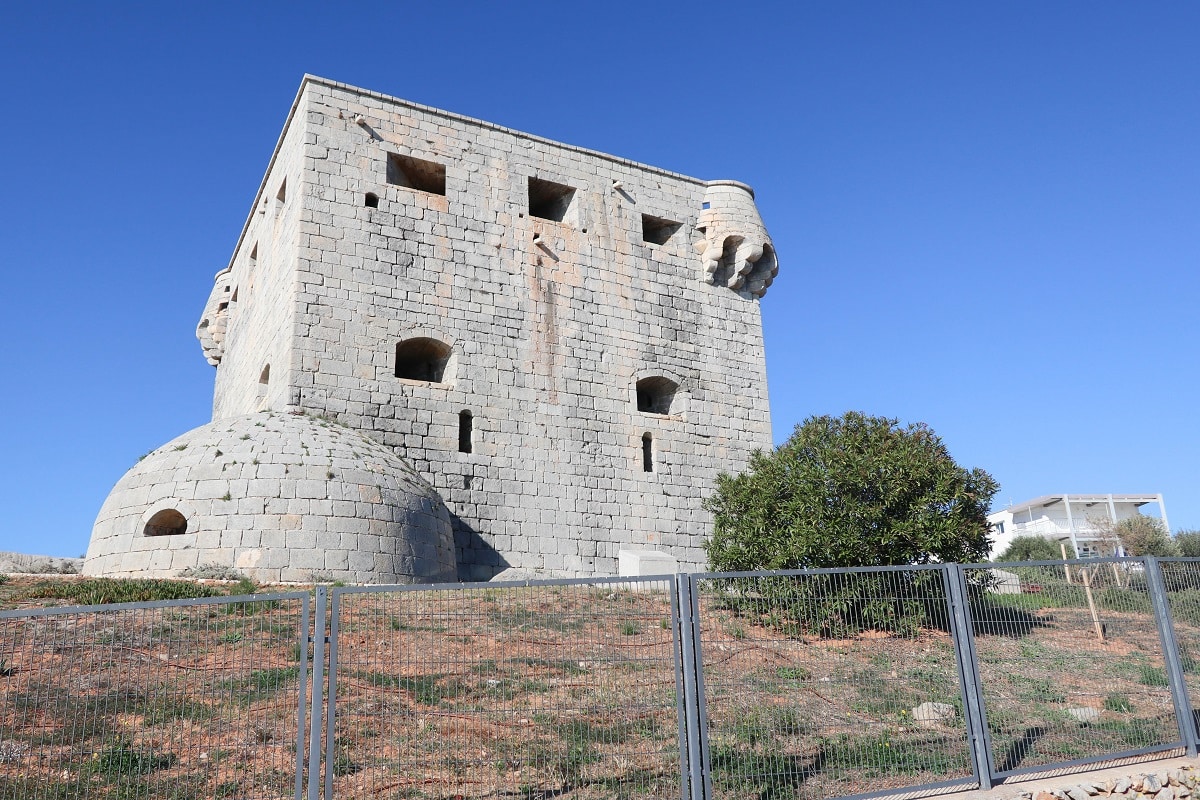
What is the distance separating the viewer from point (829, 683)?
6445 mm

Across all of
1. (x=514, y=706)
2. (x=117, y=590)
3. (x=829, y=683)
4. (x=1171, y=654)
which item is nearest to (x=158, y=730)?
(x=514, y=706)

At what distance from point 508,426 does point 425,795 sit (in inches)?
417

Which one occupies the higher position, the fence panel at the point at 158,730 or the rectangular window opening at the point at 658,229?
the rectangular window opening at the point at 658,229

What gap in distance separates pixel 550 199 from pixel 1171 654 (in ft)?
46.3

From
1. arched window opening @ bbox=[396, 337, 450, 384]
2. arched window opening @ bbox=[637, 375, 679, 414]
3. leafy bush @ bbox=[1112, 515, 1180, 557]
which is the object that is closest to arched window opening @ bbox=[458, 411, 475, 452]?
arched window opening @ bbox=[396, 337, 450, 384]

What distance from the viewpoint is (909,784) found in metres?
6.20

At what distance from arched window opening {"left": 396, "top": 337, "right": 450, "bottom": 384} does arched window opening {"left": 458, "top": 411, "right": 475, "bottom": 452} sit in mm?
821

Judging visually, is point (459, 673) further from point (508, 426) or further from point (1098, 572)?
point (508, 426)

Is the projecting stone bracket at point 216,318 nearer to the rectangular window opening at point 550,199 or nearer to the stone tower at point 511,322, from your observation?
the stone tower at point 511,322

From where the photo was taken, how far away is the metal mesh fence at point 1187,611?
24.7ft

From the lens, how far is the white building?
39.1 metres

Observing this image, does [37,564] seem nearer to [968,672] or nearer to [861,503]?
[861,503]

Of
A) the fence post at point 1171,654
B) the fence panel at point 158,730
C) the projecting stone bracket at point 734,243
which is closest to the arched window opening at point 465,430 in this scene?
the projecting stone bracket at point 734,243

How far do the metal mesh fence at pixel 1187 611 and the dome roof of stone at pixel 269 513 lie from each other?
878cm
